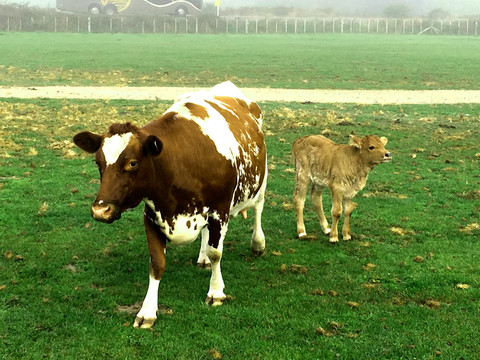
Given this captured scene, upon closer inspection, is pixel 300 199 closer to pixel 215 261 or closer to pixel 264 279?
pixel 264 279

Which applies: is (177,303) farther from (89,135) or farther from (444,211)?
(444,211)

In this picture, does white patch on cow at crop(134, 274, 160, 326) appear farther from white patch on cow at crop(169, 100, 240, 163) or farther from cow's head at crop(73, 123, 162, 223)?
white patch on cow at crop(169, 100, 240, 163)

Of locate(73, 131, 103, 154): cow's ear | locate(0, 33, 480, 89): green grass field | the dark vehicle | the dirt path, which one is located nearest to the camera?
locate(73, 131, 103, 154): cow's ear

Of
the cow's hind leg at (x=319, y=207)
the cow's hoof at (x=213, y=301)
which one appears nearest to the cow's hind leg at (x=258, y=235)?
the cow's hind leg at (x=319, y=207)

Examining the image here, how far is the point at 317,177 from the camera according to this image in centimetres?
981

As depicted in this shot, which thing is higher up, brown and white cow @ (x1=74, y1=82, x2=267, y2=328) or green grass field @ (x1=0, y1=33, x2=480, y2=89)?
green grass field @ (x1=0, y1=33, x2=480, y2=89)

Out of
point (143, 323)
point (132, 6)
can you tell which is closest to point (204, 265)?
point (143, 323)

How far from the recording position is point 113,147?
6133 millimetres

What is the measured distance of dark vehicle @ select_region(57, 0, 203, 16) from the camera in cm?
9550

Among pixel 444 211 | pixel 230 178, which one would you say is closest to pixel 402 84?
pixel 444 211

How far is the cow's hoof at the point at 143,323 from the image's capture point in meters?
6.63

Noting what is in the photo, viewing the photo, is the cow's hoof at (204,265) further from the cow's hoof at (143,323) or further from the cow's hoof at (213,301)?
the cow's hoof at (143,323)

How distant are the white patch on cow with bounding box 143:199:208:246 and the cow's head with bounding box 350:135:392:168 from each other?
3608mm

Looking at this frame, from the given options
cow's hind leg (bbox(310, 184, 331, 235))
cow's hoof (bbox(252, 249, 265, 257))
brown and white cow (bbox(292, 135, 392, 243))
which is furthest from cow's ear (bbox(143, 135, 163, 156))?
cow's hind leg (bbox(310, 184, 331, 235))
